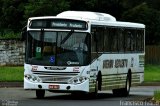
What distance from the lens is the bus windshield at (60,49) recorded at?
22500 mm

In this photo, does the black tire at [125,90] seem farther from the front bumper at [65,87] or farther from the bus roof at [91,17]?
the front bumper at [65,87]

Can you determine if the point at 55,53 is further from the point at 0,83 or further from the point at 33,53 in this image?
the point at 0,83

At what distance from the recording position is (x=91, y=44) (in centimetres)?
2286

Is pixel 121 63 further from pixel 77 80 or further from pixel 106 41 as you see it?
pixel 77 80

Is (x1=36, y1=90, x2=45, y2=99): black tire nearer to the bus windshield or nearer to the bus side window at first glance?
the bus windshield

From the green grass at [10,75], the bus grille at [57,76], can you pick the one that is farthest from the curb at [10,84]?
the bus grille at [57,76]

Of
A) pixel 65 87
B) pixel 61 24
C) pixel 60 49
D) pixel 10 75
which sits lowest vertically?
pixel 10 75

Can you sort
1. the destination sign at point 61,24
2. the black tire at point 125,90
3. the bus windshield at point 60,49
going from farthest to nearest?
the black tire at point 125,90
the destination sign at point 61,24
the bus windshield at point 60,49

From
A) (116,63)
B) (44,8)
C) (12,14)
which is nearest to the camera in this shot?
(116,63)

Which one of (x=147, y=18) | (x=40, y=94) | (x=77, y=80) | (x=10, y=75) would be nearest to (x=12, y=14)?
(x=147, y=18)

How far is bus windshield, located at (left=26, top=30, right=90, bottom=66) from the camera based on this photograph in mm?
22500

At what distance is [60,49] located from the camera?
74.2 ft

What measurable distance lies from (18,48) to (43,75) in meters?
23.5

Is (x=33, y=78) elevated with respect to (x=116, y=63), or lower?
lower
